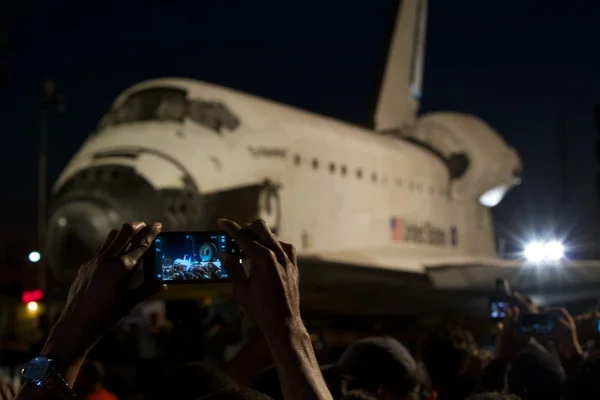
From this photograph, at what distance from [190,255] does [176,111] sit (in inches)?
225

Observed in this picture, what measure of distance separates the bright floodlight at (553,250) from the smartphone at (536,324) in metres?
5.78

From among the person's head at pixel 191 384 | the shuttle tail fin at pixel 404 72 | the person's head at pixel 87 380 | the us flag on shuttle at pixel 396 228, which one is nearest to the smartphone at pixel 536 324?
the person's head at pixel 191 384

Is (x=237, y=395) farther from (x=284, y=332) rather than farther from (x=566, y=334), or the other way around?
(x=566, y=334)

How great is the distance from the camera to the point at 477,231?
436 inches

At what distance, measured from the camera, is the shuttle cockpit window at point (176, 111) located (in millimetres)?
6887

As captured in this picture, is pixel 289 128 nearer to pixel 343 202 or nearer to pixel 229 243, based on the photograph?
pixel 343 202

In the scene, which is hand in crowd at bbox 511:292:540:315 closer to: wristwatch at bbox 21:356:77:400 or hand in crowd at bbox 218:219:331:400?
hand in crowd at bbox 218:219:331:400

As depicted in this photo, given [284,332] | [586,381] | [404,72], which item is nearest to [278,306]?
[284,332]

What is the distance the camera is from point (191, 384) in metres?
1.92

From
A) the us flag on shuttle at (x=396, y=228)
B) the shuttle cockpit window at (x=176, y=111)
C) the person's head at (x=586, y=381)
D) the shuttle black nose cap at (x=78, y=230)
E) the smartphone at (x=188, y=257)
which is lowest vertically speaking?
the person's head at (x=586, y=381)

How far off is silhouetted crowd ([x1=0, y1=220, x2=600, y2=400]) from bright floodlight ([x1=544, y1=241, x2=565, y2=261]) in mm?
5687

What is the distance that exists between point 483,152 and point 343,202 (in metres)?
3.39

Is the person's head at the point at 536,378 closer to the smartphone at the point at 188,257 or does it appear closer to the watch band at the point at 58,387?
the smartphone at the point at 188,257

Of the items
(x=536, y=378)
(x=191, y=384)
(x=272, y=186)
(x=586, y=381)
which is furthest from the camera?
(x=272, y=186)
